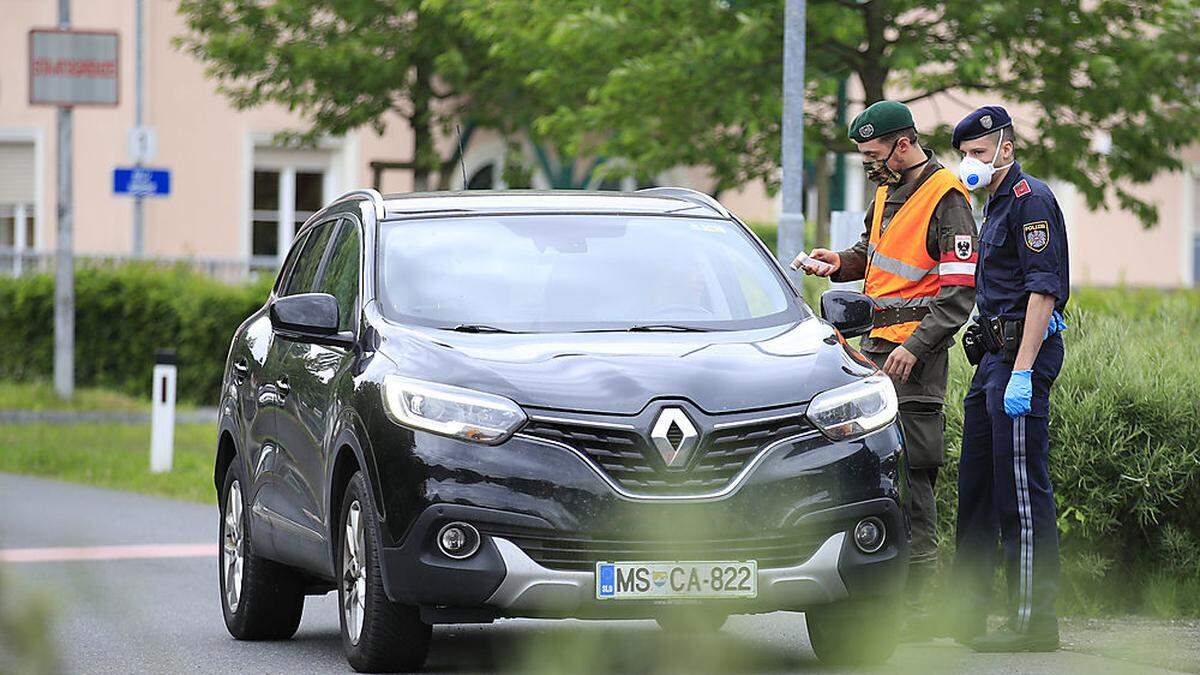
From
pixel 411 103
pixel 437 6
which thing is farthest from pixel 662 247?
pixel 411 103

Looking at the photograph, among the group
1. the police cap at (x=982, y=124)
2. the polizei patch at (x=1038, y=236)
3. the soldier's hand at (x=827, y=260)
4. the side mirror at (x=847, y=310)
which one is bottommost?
the side mirror at (x=847, y=310)

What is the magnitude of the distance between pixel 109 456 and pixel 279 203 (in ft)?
60.7

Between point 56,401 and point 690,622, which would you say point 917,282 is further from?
point 56,401

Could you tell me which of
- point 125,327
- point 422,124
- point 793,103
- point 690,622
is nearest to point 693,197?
point 793,103

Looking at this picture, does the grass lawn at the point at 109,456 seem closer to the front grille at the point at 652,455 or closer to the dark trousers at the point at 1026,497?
the dark trousers at the point at 1026,497

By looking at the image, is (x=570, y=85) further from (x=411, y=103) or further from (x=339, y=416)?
(x=339, y=416)

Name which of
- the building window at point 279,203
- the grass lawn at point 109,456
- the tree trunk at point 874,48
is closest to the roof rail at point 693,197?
the grass lawn at point 109,456

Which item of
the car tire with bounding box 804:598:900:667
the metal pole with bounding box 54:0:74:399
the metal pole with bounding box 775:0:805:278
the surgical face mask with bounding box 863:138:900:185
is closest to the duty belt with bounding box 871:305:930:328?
the surgical face mask with bounding box 863:138:900:185

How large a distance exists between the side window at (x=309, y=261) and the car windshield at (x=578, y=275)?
0.82m

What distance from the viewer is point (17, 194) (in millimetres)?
35844

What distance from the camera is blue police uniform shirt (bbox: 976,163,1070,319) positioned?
7051 mm

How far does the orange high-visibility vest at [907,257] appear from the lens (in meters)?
7.48

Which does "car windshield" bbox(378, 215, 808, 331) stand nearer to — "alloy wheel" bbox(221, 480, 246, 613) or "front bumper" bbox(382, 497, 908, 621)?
"front bumper" bbox(382, 497, 908, 621)

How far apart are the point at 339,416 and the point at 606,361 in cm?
88
